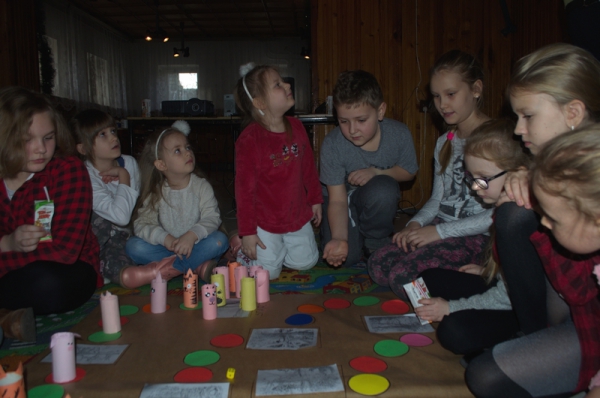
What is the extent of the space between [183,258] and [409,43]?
130 inches

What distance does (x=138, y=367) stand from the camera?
4.02 ft

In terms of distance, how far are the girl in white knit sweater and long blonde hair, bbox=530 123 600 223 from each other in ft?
4.97

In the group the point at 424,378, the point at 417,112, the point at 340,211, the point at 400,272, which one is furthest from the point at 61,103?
the point at 424,378

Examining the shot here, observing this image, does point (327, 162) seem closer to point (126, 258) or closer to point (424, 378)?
point (126, 258)

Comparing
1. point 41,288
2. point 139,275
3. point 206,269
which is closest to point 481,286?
point 206,269

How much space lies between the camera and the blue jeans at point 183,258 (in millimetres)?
2145

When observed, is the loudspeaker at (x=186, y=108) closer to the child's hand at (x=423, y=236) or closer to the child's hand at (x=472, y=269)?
the child's hand at (x=423, y=236)

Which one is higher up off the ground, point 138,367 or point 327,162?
point 327,162

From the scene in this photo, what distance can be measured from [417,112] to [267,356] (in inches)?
143

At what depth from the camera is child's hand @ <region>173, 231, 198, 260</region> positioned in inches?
81.6

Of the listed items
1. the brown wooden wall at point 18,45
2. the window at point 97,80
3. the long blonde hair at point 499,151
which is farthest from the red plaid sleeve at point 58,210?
the window at point 97,80

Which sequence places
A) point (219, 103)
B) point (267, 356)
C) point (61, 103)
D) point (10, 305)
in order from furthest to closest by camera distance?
point (219, 103), point (61, 103), point (10, 305), point (267, 356)

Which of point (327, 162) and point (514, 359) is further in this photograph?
point (327, 162)

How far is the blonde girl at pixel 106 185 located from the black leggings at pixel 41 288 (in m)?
0.38
